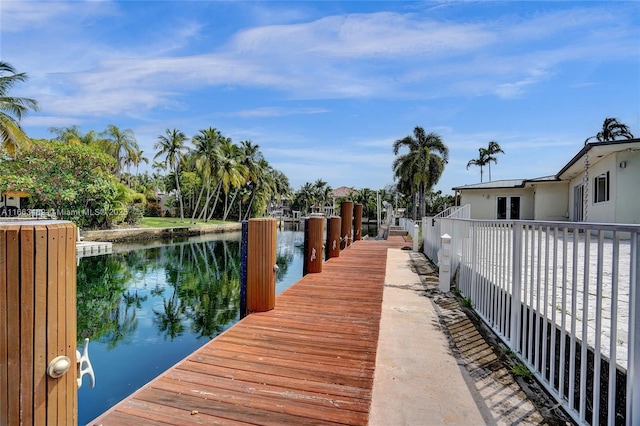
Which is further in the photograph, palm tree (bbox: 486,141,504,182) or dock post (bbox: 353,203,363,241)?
palm tree (bbox: 486,141,504,182)

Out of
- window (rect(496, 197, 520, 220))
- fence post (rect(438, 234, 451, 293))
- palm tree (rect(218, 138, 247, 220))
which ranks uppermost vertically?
palm tree (rect(218, 138, 247, 220))

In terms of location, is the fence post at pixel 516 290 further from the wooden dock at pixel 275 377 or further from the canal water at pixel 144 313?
the canal water at pixel 144 313

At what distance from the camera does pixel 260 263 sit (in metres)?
4.55

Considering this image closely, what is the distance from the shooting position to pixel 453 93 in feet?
53.6

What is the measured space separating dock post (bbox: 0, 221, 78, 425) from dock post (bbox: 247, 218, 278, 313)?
283 cm

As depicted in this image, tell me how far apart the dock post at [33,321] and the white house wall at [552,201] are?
69.6 feet

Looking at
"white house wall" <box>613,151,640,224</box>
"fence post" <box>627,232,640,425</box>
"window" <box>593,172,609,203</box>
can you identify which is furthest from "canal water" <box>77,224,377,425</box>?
"window" <box>593,172,609,203</box>

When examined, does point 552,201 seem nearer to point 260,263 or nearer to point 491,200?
point 491,200

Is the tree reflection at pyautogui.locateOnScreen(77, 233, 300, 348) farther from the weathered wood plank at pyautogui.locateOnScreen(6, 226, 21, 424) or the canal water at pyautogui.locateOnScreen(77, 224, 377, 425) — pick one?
the weathered wood plank at pyautogui.locateOnScreen(6, 226, 21, 424)

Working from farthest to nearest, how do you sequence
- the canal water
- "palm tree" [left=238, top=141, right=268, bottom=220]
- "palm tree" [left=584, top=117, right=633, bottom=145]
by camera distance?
"palm tree" [left=238, top=141, right=268, bottom=220], "palm tree" [left=584, top=117, right=633, bottom=145], the canal water

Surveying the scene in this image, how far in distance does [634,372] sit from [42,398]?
2750 mm

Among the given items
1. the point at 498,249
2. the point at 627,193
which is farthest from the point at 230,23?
the point at 627,193

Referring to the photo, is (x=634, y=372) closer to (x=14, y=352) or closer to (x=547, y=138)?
(x=14, y=352)

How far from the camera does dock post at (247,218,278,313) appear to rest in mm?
4535
